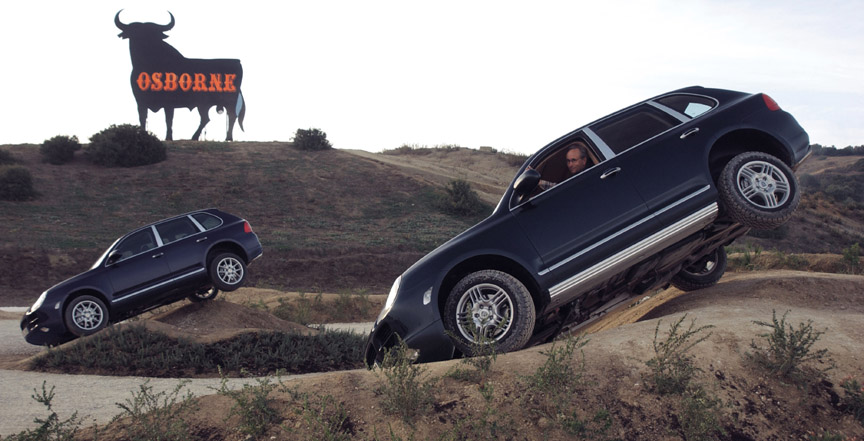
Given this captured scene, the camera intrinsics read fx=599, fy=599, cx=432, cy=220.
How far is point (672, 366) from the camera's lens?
4.44 m

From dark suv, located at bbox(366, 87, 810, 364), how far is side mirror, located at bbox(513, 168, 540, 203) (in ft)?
0.04

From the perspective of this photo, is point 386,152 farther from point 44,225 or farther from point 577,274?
point 577,274

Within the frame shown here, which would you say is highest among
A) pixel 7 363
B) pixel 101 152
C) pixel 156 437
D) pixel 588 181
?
pixel 101 152

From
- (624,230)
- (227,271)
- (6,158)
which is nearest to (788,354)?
(624,230)

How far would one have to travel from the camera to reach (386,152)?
207ft

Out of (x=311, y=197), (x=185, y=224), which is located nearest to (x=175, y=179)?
(x=311, y=197)

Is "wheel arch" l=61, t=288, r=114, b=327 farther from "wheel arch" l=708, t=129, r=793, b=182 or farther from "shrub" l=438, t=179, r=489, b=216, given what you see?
"shrub" l=438, t=179, r=489, b=216

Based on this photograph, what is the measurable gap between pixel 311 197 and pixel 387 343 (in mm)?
28798

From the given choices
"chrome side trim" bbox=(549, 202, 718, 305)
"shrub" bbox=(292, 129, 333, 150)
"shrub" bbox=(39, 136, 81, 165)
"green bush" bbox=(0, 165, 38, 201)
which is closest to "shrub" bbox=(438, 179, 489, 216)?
"shrub" bbox=(292, 129, 333, 150)

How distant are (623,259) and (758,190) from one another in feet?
5.60

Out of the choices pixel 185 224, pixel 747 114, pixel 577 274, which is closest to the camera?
pixel 577 274

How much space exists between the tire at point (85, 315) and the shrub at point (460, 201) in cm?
2379

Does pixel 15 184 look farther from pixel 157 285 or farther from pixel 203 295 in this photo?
pixel 157 285

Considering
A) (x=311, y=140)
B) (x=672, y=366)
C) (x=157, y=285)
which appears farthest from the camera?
(x=311, y=140)
